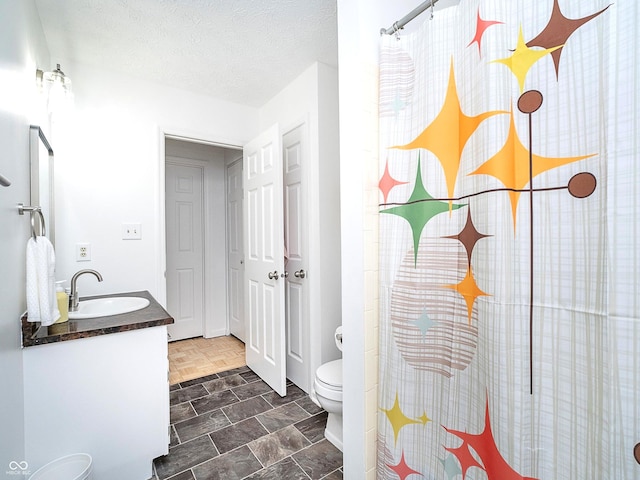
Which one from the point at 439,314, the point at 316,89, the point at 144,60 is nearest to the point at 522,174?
the point at 439,314

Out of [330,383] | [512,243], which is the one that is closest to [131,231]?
[330,383]

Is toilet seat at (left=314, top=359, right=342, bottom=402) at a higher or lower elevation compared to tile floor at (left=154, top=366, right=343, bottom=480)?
higher

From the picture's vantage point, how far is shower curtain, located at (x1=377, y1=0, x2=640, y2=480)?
643mm

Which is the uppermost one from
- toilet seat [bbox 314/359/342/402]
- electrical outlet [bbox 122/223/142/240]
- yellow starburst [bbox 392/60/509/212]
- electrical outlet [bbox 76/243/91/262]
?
yellow starburst [bbox 392/60/509/212]

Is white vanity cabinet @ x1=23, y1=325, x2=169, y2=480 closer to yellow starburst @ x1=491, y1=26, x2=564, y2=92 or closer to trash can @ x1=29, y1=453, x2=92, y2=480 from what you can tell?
trash can @ x1=29, y1=453, x2=92, y2=480

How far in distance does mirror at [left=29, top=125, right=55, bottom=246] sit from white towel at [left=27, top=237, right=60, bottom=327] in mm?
178

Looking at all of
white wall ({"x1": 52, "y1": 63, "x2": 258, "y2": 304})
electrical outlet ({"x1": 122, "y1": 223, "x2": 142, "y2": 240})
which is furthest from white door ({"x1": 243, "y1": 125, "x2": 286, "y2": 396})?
Result: electrical outlet ({"x1": 122, "y1": 223, "x2": 142, "y2": 240})

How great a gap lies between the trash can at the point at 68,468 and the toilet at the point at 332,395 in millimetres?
1037

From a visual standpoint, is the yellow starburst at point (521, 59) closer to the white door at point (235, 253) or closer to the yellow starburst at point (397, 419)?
the yellow starburst at point (397, 419)

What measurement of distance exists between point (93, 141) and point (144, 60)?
0.68 meters

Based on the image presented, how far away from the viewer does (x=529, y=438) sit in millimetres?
779

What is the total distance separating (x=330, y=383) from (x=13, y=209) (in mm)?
1568

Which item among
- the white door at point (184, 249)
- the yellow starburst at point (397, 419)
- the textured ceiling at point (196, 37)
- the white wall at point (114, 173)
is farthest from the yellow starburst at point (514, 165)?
the white door at point (184, 249)

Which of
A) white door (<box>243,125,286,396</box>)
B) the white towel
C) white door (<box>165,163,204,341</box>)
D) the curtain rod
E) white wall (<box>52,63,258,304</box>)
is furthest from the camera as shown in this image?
white door (<box>165,163,204,341</box>)
